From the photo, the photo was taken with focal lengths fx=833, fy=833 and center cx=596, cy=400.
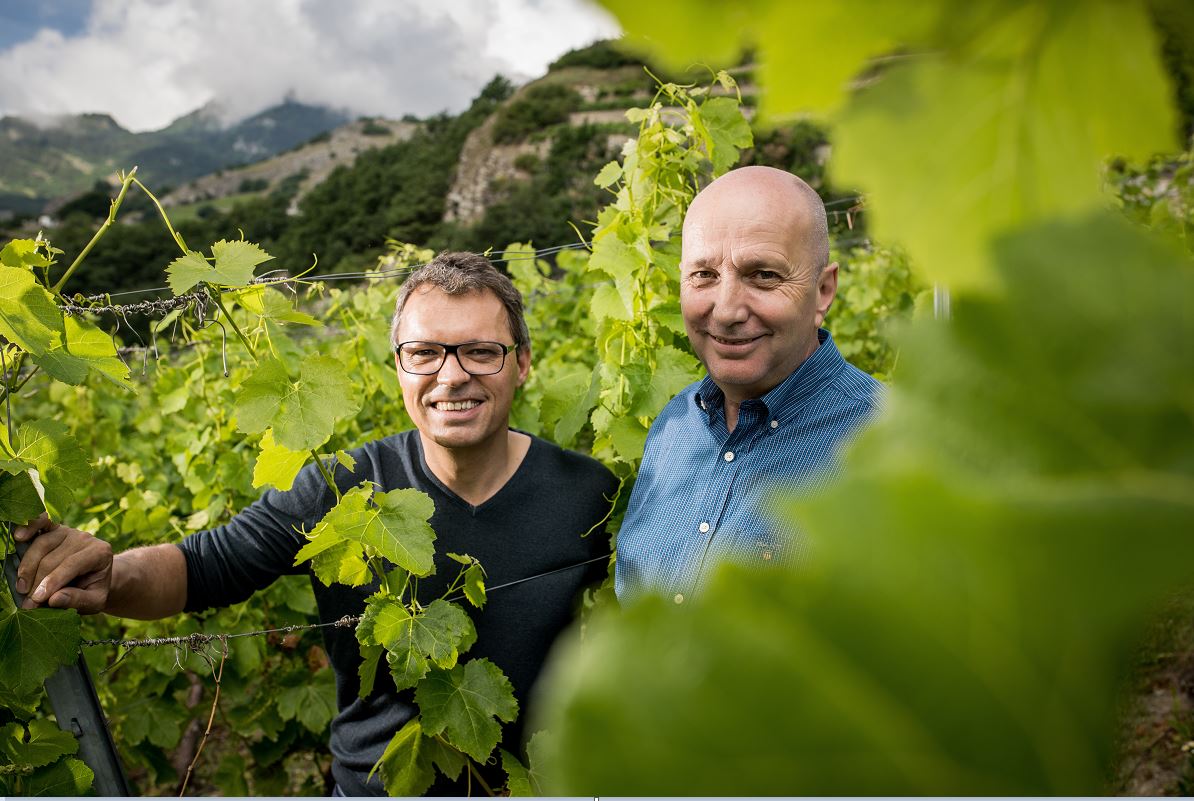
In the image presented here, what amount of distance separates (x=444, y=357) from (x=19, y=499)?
1.19 m

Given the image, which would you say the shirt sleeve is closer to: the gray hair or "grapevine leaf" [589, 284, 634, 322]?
the gray hair

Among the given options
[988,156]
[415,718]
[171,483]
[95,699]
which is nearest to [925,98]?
[988,156]

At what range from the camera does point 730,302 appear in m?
2.09

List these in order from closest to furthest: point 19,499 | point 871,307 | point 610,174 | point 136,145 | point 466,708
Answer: point 19,499 < point 466,708 < point 610,174 < point 871,307 < point 136,145

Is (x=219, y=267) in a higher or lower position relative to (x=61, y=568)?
higher

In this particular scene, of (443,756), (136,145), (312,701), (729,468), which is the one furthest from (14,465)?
(136,145)

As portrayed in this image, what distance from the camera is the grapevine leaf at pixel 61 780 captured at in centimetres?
161

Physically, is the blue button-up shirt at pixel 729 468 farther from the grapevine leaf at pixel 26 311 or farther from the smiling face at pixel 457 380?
the grapevine leaf at pixel 26 311

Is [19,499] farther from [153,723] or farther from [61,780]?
[153,723]

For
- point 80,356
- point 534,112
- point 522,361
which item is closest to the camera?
point 80,356

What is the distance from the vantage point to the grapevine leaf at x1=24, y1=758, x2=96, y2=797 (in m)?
1.61

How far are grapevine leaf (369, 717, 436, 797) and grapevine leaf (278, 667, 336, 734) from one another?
1.49 metres

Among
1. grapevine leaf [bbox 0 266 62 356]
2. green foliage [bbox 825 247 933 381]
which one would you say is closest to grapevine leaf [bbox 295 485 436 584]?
grapevine leaf [bbox 0 266 62 356]

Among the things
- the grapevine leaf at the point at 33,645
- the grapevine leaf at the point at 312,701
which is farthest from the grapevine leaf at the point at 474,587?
the grapevine leaf at the point at 312,701
